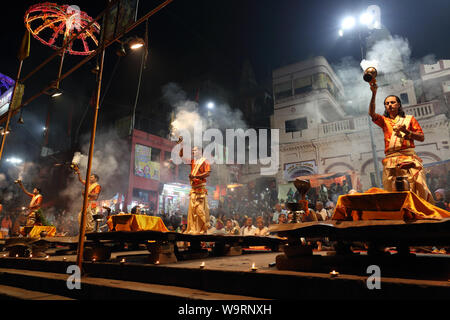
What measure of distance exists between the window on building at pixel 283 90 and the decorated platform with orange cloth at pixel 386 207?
74.9 feet

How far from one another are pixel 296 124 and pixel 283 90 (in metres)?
3.82

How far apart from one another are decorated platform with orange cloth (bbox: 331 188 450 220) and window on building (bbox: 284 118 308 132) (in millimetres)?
20591

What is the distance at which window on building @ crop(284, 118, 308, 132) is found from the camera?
23000mm

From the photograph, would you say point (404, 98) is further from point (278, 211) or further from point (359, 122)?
point (278, 211)

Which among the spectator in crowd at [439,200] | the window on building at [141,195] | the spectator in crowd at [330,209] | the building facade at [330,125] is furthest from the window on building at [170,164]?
the spectator in crowd at [439,200]

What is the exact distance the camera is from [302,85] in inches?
950

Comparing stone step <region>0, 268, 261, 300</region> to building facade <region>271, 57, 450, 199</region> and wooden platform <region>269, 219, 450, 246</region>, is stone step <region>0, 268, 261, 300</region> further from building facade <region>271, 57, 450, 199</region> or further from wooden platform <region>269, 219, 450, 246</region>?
building facade <region>271, 57, 450, 199</region>

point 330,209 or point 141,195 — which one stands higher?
point 141,195

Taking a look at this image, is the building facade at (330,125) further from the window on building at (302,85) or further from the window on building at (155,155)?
the window on building at (155,155)

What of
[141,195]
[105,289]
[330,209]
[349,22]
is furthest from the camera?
[141,195]

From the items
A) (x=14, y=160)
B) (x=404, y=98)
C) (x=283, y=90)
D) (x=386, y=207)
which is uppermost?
(x=283, y=90)

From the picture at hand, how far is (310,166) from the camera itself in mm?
21359

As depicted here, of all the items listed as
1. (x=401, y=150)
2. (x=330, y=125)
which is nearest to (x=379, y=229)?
(x=401, y=150)

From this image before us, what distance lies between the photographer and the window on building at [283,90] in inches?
972
